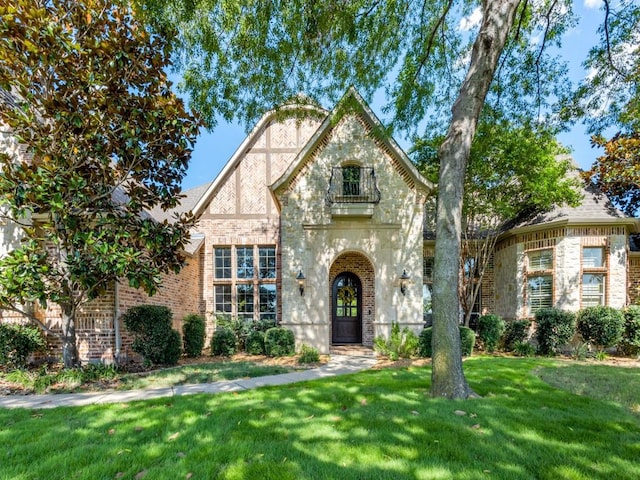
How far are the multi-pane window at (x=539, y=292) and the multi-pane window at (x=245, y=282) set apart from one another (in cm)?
879

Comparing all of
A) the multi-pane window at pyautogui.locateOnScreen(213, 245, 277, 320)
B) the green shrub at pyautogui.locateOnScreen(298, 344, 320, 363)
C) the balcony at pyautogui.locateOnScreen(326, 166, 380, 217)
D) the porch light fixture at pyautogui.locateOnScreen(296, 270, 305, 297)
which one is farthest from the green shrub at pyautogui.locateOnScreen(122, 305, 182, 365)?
the balcony at pyautogui.locateOnScreen(326, 166, 380, 217)

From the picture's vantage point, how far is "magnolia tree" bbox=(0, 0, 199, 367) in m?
5.89

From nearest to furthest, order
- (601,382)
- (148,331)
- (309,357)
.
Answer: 1. (601,382)
2. (148,331)
3. (309,357)

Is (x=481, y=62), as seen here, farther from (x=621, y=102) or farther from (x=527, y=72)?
(x=621, y=102)

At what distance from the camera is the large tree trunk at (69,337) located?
7.04 meters

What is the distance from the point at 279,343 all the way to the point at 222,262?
13.8ft

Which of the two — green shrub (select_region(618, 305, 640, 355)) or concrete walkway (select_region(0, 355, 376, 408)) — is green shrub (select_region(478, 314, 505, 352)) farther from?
concrete walkway (select_region(0, 355, 376, 408))

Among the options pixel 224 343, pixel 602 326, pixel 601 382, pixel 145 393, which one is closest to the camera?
pixel 145 393

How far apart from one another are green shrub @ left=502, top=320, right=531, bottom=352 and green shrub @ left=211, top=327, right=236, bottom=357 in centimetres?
868

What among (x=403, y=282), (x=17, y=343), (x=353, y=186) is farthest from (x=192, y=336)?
(x=353, y=186)

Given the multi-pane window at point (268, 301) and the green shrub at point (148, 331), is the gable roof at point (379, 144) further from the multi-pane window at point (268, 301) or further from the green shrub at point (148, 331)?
the green shrub at point (148, 331)

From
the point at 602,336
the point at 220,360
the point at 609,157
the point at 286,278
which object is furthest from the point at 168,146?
the point at 609,157

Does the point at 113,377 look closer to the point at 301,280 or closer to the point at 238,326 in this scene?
the point at 238,326

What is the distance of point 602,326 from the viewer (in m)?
9.80
